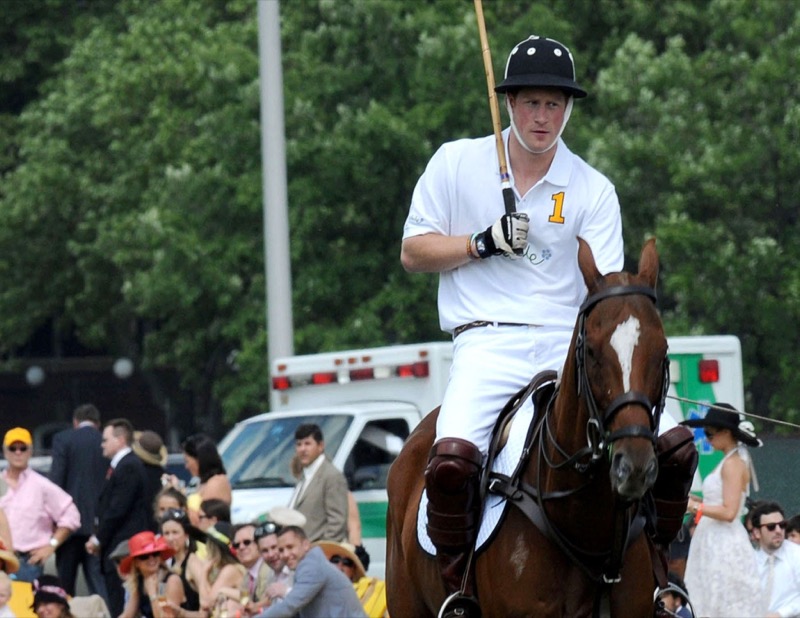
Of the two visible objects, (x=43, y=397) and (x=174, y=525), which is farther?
(x=43, y=397)

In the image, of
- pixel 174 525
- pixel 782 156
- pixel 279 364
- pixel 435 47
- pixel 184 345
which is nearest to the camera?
pixel 174 525

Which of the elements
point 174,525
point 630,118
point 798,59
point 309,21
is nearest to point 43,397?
point 309,21

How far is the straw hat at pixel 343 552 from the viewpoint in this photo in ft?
42.3

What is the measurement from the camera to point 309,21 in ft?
90.5

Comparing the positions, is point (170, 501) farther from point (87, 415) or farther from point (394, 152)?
point (394, 152)

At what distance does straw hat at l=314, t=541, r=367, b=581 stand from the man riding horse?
6312 mm

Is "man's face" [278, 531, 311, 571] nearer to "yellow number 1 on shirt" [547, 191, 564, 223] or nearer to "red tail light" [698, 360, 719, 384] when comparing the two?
"red tail light" [698, 360, 719, 384]

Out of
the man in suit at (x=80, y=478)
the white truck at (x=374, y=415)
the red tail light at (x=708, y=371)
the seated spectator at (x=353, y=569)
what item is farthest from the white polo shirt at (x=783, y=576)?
the man in suit at (x=80, y=478)

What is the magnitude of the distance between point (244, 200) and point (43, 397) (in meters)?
23.1

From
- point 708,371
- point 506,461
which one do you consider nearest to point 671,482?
point 506,461

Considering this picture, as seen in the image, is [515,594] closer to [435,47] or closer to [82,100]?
[435,47]

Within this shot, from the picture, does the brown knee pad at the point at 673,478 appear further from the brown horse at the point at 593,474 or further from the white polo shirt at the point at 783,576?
the white polo shirt at the point at 783,576

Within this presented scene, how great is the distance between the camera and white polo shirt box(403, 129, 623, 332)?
655cm

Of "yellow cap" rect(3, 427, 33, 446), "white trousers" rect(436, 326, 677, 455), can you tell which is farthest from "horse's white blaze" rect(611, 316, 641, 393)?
"yellow cap" rect(3, 427, 33, 446)
